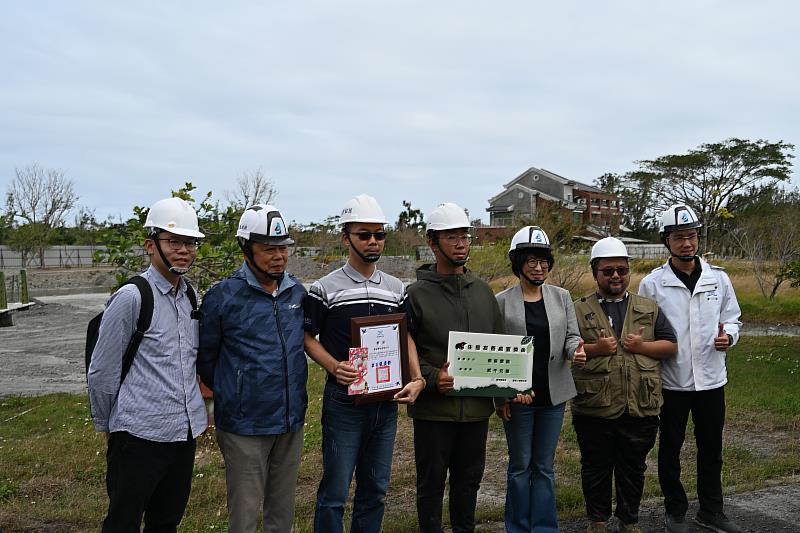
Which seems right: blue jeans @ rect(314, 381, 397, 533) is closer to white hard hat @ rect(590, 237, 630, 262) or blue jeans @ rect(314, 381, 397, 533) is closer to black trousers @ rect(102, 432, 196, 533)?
black trousers @ rect(102, 432, 196, 533)

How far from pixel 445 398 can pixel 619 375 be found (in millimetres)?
1289

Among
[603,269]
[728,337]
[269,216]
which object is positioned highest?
[269,216]

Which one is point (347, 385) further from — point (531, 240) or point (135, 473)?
point (531, 240)

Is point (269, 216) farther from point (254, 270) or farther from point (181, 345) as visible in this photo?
point (181, 345)

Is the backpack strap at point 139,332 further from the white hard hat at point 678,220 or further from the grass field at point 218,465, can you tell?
the white hard hat at point 678,220

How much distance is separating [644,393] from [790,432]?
4171 mm

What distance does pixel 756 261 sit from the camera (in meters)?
25.2

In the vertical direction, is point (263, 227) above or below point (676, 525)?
above

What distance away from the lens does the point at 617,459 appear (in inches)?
187

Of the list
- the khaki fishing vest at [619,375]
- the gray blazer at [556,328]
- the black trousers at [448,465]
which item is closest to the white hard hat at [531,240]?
the gray blazer at [556,328]

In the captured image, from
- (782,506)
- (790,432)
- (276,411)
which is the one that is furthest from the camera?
(790,432)

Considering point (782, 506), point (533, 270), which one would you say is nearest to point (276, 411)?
point (533, 270)

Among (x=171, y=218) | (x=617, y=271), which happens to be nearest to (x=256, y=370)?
(x=171, y=218)

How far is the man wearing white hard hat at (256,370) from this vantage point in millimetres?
3676
